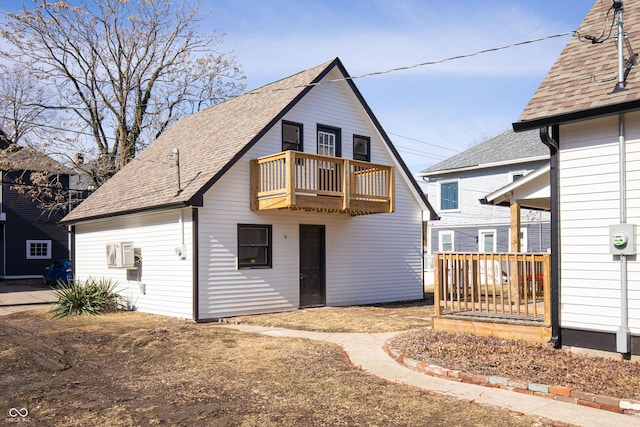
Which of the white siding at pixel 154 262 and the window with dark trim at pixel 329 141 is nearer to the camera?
the white siding at pixel 154 262

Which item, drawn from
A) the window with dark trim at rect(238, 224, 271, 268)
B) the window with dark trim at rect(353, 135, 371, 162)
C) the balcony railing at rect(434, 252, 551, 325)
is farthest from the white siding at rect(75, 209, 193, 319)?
the balcony railing at rect(434, 252, 551, 325)

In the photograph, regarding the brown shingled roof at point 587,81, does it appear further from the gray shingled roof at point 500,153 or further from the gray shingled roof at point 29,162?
the gray shingled roof at point 29,162

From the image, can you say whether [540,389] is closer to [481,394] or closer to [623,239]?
[481,394]

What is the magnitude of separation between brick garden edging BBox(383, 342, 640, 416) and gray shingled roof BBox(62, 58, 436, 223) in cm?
838

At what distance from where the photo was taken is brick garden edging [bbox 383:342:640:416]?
6391 mm

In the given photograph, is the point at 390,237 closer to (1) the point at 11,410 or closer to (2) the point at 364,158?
(2) the point at 364,158

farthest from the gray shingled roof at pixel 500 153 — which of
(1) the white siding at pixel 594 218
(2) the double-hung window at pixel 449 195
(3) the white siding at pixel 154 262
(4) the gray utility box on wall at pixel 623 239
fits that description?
(4) the gray utility box on wall at pixel 623 239

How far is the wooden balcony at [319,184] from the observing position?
1521 centimetres

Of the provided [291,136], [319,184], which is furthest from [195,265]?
[291,136]

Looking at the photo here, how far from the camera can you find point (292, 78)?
1914 cm

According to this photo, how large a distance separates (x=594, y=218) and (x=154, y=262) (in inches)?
469

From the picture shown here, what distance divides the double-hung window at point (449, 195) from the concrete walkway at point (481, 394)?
21.6 metres

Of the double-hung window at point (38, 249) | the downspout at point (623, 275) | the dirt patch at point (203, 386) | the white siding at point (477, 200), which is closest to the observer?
the dirt patch at point (203, 386)

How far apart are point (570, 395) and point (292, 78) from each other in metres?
14.5
